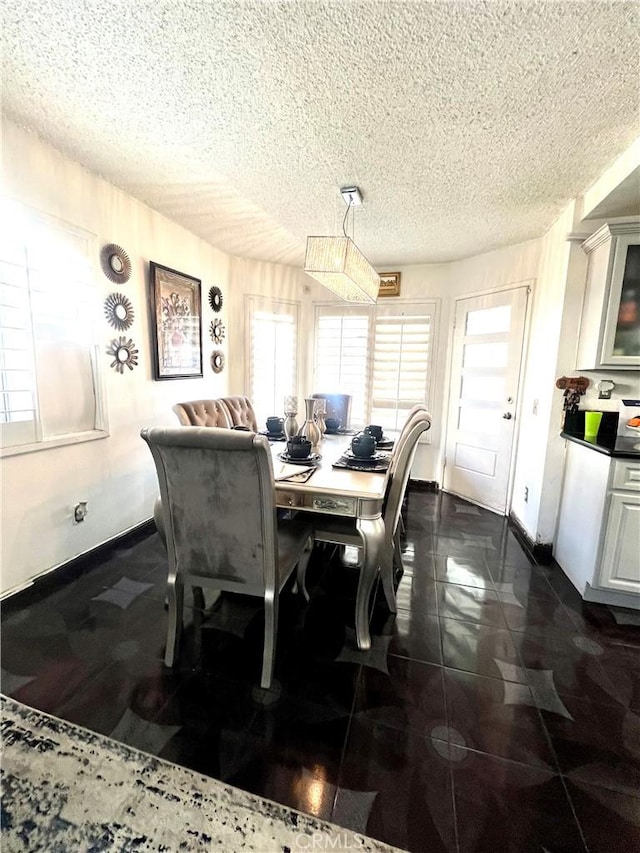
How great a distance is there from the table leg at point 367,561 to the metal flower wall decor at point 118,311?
7.12 feet

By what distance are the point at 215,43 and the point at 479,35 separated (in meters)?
0.95

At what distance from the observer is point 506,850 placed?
1039 millimetres

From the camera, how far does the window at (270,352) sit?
418 centimetres

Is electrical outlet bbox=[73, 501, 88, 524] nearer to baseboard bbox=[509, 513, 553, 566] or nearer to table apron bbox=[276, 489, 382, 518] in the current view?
table apron bbox=[276, 489, 382, 518]

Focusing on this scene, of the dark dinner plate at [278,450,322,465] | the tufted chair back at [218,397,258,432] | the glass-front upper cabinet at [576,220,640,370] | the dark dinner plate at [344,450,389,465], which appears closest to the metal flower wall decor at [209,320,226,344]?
the tufted chair back at [218,397,258,432]

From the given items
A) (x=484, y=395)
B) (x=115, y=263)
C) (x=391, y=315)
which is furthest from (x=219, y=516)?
(x=391, y=315)

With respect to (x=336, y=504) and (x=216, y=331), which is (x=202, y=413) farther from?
(x=336, y=504)

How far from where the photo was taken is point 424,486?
13.9ft

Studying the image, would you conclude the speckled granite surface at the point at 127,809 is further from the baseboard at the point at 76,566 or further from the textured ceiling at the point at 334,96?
the textured ceiling at the point at 334,96

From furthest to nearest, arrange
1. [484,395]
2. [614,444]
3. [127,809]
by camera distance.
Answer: [484,395], [614,444], [127,809]

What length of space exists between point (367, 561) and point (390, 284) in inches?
130

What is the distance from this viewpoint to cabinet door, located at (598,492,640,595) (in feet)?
6.73

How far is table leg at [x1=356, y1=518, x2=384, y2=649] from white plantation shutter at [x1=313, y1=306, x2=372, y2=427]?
2.63 m

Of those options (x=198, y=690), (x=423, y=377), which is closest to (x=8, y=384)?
(x=198, y=690)
